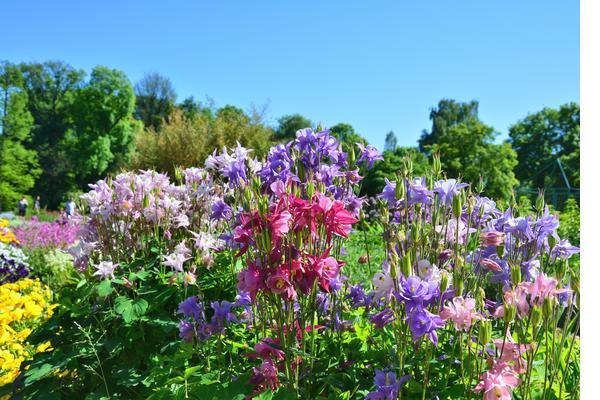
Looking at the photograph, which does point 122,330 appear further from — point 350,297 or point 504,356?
point 504,356

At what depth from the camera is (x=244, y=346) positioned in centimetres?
236

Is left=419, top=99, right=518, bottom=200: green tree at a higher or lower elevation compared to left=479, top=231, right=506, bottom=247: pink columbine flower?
higher

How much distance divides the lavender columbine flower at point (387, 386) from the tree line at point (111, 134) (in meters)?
20.6

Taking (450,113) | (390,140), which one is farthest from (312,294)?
(390,140)

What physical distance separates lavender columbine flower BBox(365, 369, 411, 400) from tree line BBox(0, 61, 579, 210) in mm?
20550

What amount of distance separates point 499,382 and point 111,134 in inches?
1695

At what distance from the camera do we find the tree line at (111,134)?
26438mm

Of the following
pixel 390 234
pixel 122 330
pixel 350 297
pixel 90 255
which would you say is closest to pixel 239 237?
pixel 390 234

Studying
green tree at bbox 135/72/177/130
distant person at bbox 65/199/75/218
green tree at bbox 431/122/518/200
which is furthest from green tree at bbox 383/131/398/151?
distant person at bbox 65/199/75/218

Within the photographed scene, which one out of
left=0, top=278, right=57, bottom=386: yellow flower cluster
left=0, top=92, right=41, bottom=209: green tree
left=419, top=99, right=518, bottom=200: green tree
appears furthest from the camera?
left=0, top=92, right=41, bottom=209: green tree

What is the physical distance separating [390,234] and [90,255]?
1.94 metres

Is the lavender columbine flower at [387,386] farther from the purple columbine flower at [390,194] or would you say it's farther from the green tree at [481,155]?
the green tree at [481,155]

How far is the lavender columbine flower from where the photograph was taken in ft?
5.52

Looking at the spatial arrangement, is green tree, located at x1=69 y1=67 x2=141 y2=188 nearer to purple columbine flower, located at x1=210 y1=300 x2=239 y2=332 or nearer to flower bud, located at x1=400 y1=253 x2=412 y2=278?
purple columbine flower, located at x1=210 y1=300 x2=239 y2=332
